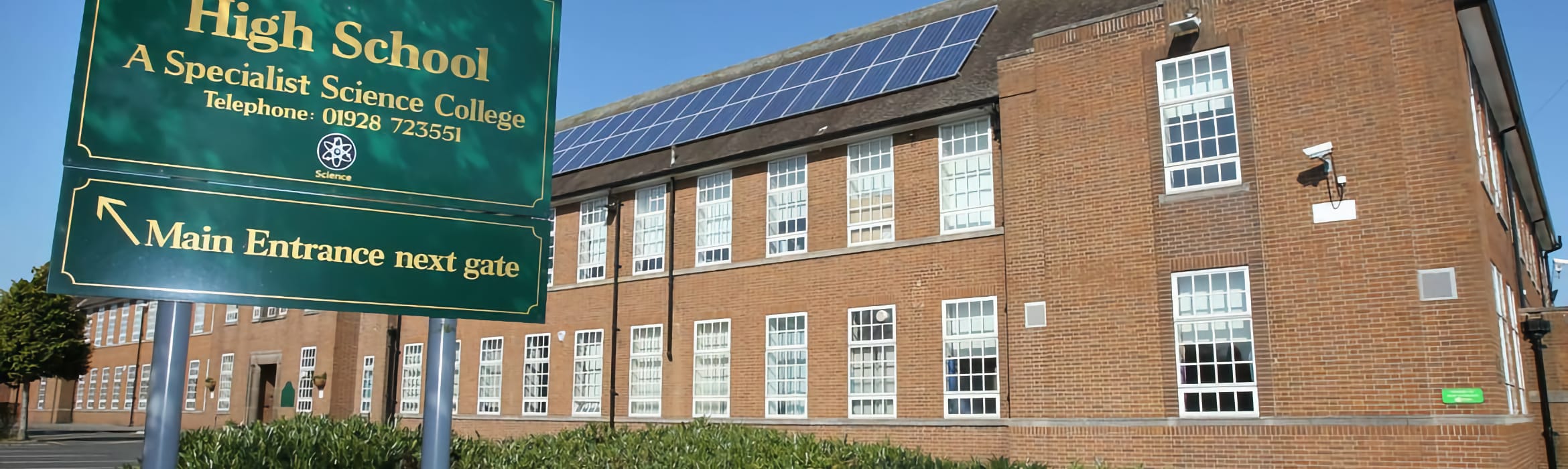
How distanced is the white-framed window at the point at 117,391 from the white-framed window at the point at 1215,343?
49464 millimetres

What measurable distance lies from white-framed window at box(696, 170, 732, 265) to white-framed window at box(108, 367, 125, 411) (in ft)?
127

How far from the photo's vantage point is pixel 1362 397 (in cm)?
1443

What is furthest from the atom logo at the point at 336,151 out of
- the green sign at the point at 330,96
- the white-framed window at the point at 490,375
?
the white-framed window at the point at 490,375

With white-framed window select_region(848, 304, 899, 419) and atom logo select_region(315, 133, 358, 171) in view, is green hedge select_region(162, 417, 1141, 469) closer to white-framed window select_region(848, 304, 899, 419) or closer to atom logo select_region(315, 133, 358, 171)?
atom logo select_region(315, 133, 358, 171)

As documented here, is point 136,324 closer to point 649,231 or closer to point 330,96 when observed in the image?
point 649,231

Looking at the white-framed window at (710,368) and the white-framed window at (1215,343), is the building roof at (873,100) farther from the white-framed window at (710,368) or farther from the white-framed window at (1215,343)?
the white-framed window at (1215,343)

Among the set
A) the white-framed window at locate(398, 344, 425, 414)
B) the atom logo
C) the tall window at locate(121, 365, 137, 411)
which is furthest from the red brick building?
the tall window at locate(121, 365, 137, 411)

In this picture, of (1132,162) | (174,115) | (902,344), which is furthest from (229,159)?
(902,344)

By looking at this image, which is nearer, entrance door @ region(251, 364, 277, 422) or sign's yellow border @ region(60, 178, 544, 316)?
sign's yellow border @ region(60, 178, 544, 316)

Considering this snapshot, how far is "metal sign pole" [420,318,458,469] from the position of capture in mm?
6410

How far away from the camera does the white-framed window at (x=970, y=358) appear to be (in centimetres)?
1847

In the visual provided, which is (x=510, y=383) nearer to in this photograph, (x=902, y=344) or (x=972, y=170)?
(x=902, y=344)

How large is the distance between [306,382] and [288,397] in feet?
2.80

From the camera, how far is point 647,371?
24469 millimetres
